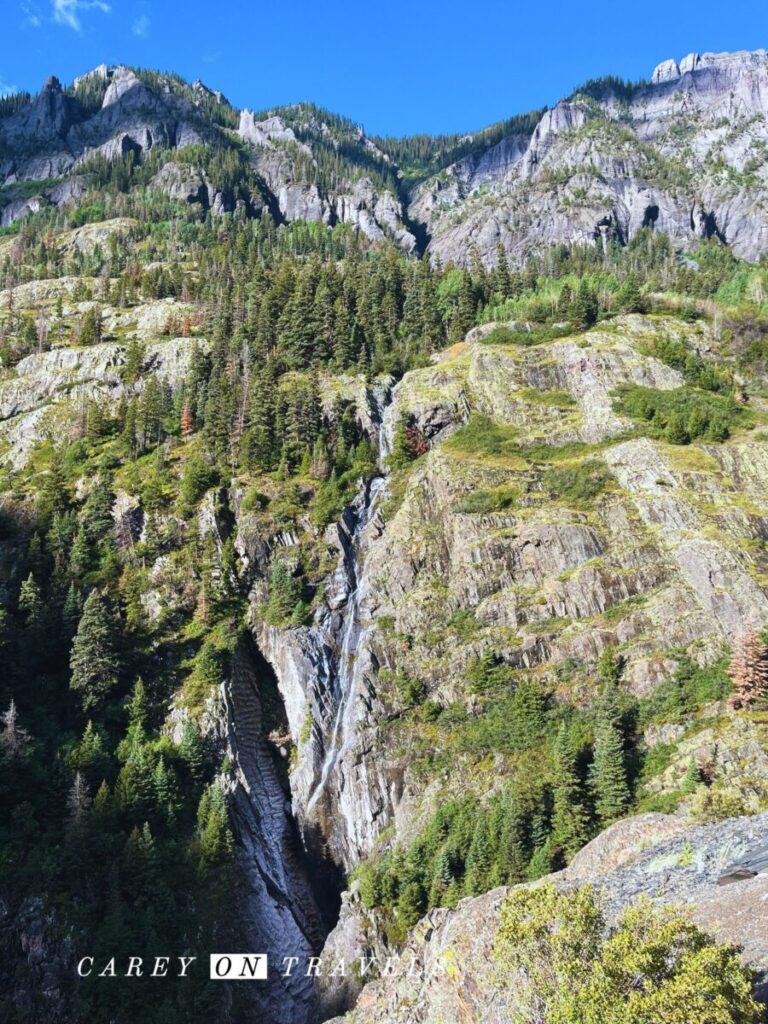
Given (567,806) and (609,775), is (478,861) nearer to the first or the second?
(567,806)

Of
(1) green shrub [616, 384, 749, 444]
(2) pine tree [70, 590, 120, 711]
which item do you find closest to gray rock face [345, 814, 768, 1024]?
(2) pine tree [70, 590, 120, 711]

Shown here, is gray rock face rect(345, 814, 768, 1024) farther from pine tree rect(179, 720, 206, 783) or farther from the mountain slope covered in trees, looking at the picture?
pine tree rect(179, 720, 206, 783)

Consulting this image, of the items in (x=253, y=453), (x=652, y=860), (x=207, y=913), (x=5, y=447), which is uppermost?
(x=5, y=447)

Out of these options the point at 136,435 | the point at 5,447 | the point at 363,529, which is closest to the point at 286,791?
the point at 363,529

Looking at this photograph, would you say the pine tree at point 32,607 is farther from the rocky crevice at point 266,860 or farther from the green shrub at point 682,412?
the green shrub at point 682,412

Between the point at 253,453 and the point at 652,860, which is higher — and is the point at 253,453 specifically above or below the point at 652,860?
above

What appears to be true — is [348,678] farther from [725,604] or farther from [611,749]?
[725,604]
